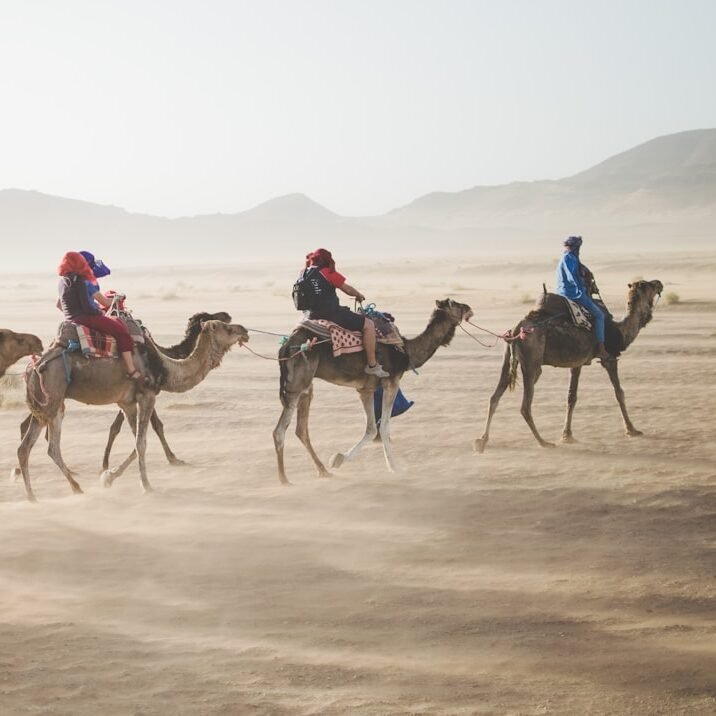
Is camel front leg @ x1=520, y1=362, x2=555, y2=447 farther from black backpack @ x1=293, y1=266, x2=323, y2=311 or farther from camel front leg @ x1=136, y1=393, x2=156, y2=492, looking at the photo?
camel front leg @ x1=136, y1=393, x2=156, y2=492

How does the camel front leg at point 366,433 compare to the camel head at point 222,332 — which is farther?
the camel head at point 222,332

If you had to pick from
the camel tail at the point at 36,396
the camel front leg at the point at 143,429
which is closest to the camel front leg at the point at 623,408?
the camel front leg at the point at 143,429

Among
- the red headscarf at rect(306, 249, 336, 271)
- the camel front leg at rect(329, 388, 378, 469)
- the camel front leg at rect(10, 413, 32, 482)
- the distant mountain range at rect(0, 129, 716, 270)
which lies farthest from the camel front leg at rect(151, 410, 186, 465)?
the distant mountain range at rect(0, 129, 716, 270)

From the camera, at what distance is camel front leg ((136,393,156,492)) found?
37.7 ft

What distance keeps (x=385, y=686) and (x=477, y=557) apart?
2.66m

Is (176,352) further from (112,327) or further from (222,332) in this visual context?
(112,327)

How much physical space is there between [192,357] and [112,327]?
1189 mm

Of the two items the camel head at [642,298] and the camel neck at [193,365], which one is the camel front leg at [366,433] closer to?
the camel neck at [193,365]

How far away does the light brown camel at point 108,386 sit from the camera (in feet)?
36.6

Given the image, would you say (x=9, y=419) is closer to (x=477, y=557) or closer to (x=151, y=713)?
(x=477, y=557)

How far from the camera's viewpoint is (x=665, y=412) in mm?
15547

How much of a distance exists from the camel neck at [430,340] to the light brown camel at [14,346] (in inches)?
163

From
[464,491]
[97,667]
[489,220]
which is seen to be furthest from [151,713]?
[489,220]

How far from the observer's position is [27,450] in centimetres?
1144
